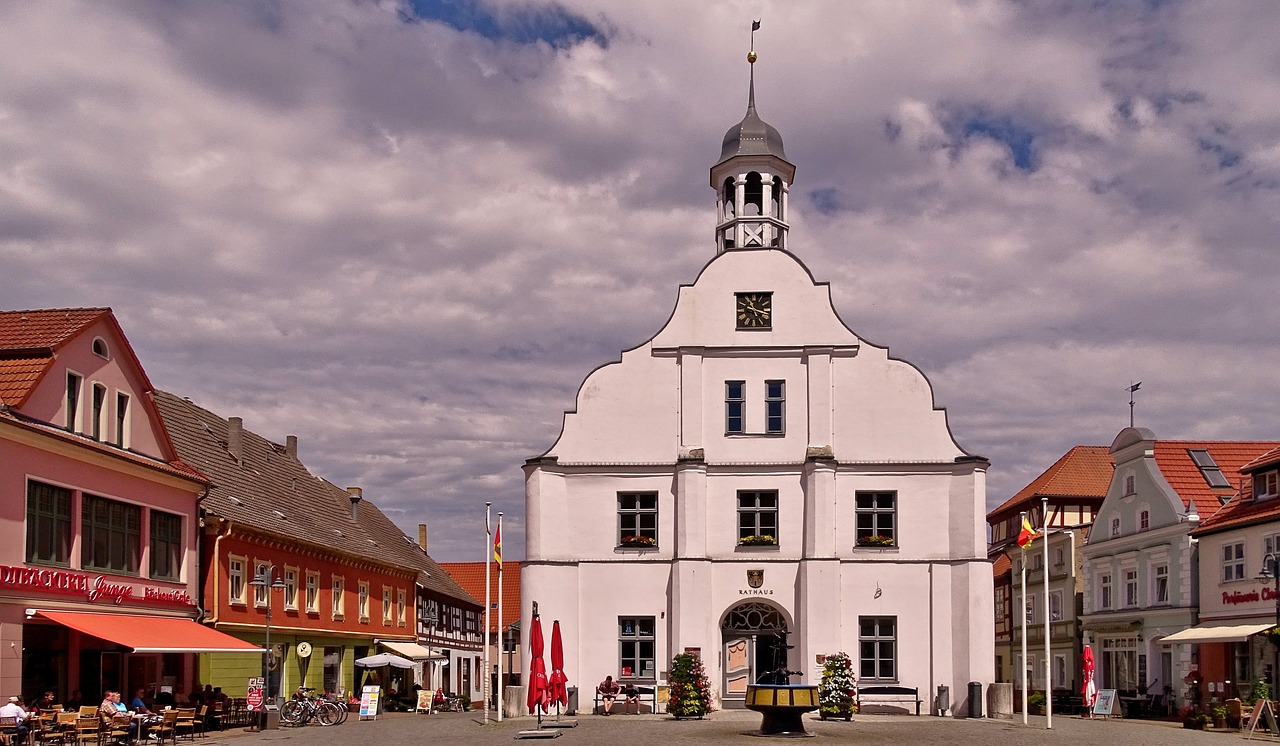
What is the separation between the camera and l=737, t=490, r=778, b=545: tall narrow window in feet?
130

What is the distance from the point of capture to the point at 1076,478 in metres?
67.2

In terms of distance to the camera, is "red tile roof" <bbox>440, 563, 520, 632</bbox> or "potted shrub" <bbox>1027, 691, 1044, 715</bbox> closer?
"potted shrub" <bbox>1027, 691, 1044, 715</bbox>

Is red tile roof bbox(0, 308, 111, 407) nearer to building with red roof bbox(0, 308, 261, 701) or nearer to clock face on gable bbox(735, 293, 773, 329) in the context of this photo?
building with red roof bbox(0, 308, 261, 701)

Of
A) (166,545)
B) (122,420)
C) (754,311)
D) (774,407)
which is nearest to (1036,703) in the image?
(774,407)

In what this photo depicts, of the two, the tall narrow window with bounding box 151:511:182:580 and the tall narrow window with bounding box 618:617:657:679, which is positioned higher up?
the tall narrow window with bounding box 151:511:182:580

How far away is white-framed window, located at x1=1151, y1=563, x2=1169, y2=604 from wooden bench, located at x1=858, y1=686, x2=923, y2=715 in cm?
1534

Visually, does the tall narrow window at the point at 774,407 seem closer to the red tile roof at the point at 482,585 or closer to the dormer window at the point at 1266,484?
the dormer window at the point at 1266,484

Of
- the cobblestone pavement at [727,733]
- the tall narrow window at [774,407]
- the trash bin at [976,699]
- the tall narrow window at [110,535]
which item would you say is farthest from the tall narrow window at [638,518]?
the tall narrow window at [110,535]

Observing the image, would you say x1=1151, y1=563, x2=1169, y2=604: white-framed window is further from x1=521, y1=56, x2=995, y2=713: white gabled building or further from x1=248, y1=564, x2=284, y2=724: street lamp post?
x1=248, y1=564, x2=284, y2=724: street lamp post

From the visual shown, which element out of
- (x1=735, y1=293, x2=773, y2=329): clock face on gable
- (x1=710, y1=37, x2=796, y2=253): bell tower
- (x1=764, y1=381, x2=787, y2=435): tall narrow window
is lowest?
(x1=764, y1=381, x2=787, y2=435): tall narrow window

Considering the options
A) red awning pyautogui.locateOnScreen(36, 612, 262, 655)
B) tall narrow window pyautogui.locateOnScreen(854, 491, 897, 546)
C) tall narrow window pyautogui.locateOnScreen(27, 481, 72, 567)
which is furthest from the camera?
tall narrow window pyautogui.locateOnScreen(854, 491, 897, 546)

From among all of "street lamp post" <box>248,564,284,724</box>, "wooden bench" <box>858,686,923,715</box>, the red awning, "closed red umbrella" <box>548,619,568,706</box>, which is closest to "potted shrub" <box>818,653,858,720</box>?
"wooden bench" <box>858,686,923,715</box>

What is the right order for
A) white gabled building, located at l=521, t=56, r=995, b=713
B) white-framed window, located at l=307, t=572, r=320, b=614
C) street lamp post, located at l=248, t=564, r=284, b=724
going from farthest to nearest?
white-framed window, located at l=307, t=572, r=320, b=614
white gabled building, located at l=521, t=56, r=995, b=713
street lamp post, located at l=248, t=564, r=284, b=724

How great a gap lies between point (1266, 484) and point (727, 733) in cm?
2296
